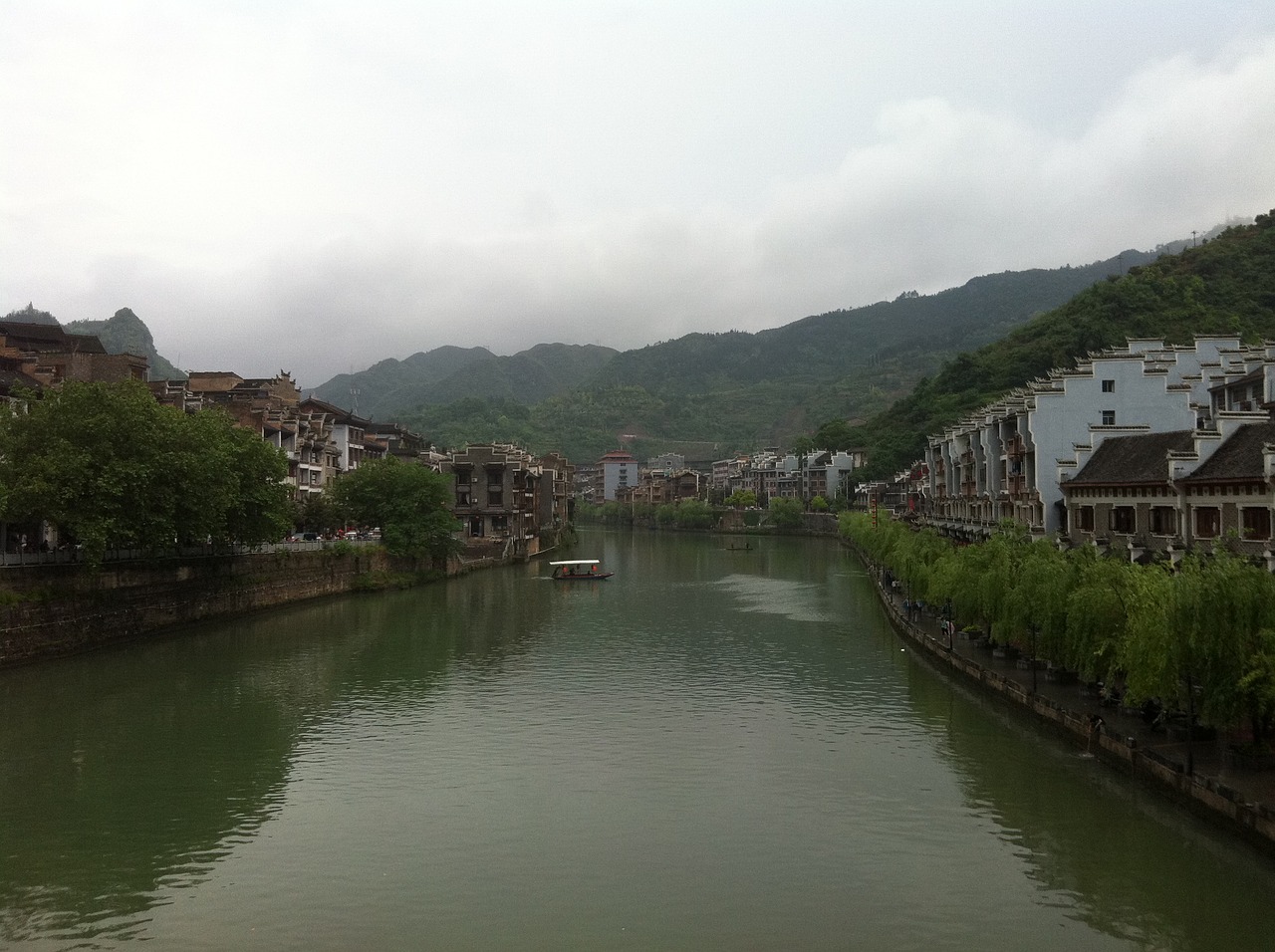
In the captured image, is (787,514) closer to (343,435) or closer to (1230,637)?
(343,435)

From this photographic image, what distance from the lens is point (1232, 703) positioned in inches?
765

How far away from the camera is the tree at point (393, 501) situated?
72.1m

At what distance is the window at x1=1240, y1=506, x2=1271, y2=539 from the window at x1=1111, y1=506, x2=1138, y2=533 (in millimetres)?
8320

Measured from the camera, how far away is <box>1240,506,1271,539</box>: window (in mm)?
28688

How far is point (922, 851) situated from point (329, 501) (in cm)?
6109

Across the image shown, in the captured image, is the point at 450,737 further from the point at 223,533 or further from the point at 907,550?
the point at 907,550

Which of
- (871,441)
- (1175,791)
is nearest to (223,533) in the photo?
(1175,791)

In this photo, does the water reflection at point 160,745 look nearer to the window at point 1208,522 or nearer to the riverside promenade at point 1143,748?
the riverside promenade at point 1143,748

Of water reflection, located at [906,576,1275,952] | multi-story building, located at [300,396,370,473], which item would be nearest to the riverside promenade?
water reflection, located at [906,576,1275,952]

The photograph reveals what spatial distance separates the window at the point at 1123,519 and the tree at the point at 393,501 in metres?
48.7

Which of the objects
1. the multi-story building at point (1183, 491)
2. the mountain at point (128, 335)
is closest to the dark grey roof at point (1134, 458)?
the multi-story building at point (1183, 491)

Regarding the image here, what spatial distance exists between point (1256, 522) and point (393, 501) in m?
56.6

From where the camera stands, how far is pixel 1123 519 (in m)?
39.4

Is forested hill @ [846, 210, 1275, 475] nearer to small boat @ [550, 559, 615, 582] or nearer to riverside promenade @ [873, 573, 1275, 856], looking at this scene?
small boat @ [550, 559, 615, 582]
